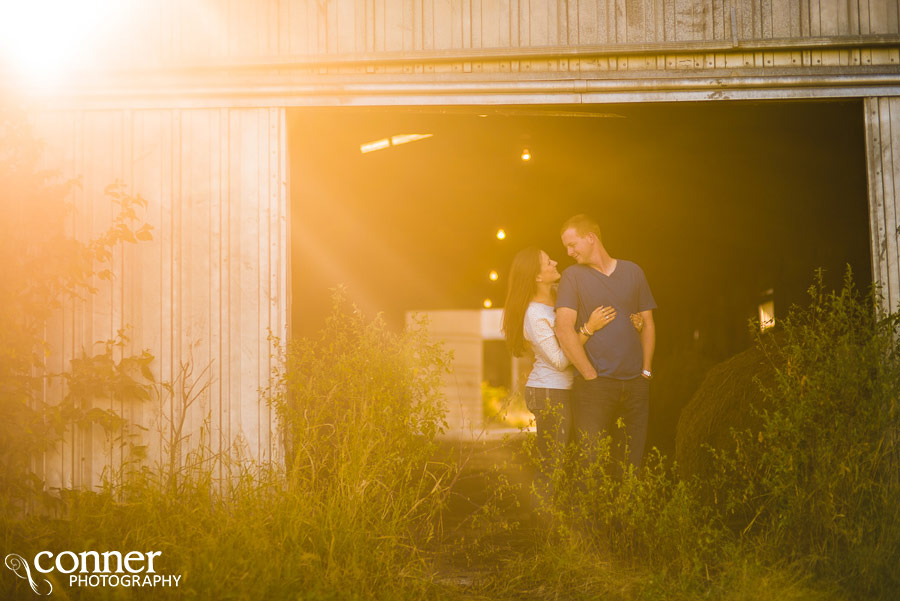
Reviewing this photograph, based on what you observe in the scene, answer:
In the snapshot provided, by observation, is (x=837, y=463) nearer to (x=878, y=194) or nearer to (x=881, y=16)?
(x=878, y=194)

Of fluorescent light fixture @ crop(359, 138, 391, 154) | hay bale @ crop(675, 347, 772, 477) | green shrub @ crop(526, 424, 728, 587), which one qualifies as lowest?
green shrub @ crop(526, 424, 728, 587)

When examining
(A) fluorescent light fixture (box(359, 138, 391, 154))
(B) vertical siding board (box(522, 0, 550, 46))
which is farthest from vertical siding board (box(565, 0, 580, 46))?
(A) fluorescent light fixture (box(359, 138, 391, 154))

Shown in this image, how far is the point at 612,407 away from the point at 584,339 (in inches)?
16.8

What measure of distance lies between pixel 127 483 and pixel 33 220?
1.68 meters

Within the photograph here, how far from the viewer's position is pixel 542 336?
183 inches

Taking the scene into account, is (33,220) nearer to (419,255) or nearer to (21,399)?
(21,399)

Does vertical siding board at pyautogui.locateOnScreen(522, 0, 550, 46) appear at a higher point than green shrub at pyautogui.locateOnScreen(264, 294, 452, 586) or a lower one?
higher

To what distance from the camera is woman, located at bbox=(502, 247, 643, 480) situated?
4.52m

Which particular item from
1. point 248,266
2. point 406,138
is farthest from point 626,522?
point 406,138

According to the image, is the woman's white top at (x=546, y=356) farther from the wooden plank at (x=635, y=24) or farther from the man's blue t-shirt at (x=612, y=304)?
the wooden plank at (x=635, y=24)

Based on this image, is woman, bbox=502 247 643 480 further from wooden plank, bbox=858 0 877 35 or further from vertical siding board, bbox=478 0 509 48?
wooden plank, bbox=858 0 877 35

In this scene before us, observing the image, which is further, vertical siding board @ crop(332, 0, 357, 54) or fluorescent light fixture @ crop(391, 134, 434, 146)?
fluorescent light fixture @ crop(391, 134, 434, 146)

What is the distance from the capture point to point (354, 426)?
4.44 metres

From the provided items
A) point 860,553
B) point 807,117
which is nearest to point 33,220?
point 860,553
